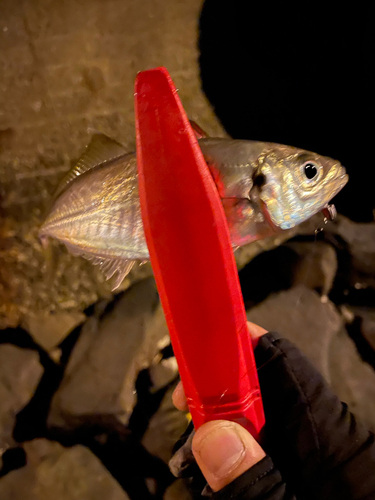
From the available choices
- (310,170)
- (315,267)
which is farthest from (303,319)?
(310,170)

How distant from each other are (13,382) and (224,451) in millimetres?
1126

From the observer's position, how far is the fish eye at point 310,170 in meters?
0.79

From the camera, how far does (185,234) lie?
0.63m

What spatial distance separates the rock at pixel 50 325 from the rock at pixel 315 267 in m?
1.06

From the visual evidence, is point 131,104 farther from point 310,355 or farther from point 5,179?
A: point 310,355

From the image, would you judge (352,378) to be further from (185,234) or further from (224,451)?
A: (185,234)

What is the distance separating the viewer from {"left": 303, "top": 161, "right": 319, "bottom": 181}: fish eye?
793mm

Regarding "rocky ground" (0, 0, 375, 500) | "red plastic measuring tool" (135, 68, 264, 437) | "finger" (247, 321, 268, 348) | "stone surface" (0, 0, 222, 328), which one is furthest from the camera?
"stone surface" (0, 0, 222, 328)

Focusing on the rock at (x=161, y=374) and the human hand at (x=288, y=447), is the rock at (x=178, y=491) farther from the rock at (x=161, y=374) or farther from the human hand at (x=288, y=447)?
the rock at (x=161, y=374)

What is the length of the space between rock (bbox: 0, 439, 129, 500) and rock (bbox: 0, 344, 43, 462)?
0.14m

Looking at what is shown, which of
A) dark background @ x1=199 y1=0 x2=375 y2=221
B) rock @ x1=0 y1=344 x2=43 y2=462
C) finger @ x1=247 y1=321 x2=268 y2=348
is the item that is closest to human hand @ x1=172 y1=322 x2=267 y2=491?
finger @ x1=247 y1=321 x2=268 y2=348

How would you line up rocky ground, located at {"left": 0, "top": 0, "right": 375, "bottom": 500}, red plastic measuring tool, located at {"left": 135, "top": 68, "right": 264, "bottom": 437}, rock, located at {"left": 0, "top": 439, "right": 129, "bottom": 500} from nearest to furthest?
red plastic measuring tool, located at {"left": 135, "top": 68, "right": 264, "bottom": 437} < rock, located at {"left": 0, "top": 439, "right": 129, "bottom": 500} < rocky ground, located at {"left": 0, "top": 0, "right": 375, "bottom": 500}

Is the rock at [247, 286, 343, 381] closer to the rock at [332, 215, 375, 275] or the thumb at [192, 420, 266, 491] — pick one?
the rock at [332, 215, 375, 275]

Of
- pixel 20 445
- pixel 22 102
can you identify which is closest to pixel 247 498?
pixel 20 445
